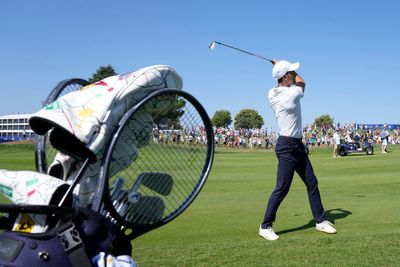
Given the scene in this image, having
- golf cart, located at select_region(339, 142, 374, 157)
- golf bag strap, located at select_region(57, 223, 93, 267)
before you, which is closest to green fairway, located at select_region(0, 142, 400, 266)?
golf bag strap, located at select_region(57, 223, 93, 267)

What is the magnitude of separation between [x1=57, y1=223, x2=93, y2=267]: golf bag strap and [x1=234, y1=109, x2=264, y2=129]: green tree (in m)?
118

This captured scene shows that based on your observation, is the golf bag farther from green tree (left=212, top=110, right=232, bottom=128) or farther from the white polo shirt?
green tree (left=212, top=110, right=232, bottom=128)

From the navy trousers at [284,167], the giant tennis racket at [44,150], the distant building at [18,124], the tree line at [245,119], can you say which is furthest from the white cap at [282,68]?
the tree line at [245,119]

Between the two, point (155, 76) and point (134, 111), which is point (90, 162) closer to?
point (134, 111)

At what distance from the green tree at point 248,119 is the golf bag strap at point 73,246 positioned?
11845cm

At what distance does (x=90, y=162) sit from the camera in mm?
2523

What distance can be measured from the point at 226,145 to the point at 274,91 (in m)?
54.4

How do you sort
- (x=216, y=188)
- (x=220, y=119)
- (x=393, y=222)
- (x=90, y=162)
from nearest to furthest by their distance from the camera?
(x=90, y=162) → (x=393, y=222) → (x=216, y=188) → (x=220, y=119)

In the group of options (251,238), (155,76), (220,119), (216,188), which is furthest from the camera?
(220,119)

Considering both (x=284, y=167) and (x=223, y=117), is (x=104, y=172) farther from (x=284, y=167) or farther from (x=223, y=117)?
(x=223, y=117)

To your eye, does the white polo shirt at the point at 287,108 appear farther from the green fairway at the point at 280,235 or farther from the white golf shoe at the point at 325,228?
the green fairway at the point at 280,235

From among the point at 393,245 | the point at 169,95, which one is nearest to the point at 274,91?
the point at 393,245

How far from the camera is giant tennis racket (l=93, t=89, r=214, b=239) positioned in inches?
105

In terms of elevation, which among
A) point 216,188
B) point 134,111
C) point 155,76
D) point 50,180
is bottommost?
point 216,188
